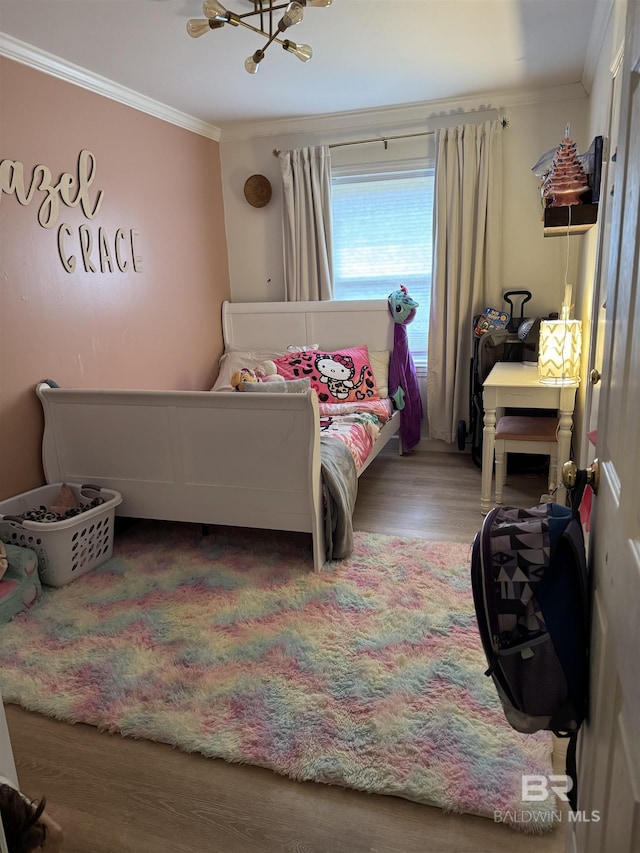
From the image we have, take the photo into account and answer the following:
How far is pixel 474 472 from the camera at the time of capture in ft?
13.4

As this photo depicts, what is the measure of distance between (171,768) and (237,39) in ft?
9.85

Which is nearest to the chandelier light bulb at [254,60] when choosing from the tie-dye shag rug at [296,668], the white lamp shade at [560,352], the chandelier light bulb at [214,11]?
the chandelier light bulb at [214,11]

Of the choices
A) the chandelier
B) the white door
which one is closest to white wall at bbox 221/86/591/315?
the chandelier

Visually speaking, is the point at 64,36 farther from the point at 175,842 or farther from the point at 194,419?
the point at 175,842

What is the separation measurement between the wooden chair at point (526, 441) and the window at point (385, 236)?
127 centimetres

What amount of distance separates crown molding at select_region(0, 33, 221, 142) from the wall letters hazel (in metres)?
0.37

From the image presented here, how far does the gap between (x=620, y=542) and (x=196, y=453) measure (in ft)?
7.57

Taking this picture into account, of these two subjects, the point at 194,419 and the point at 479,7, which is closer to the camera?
the point at 479,7

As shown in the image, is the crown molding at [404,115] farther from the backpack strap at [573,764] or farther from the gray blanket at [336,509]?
the backpack strap at [573,764]

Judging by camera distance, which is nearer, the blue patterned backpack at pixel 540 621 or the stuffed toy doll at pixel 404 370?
the blue patterned backpack at pixel 540 621

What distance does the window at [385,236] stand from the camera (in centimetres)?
432

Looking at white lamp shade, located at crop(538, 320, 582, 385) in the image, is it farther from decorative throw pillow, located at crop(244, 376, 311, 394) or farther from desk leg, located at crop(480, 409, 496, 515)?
decorative throw pillow, located at crop(244, 376, 311, 394)

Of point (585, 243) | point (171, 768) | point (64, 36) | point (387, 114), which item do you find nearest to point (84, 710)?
point (171, 768)

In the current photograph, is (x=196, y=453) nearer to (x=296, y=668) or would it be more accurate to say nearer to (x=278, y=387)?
(x=278, y=387)
